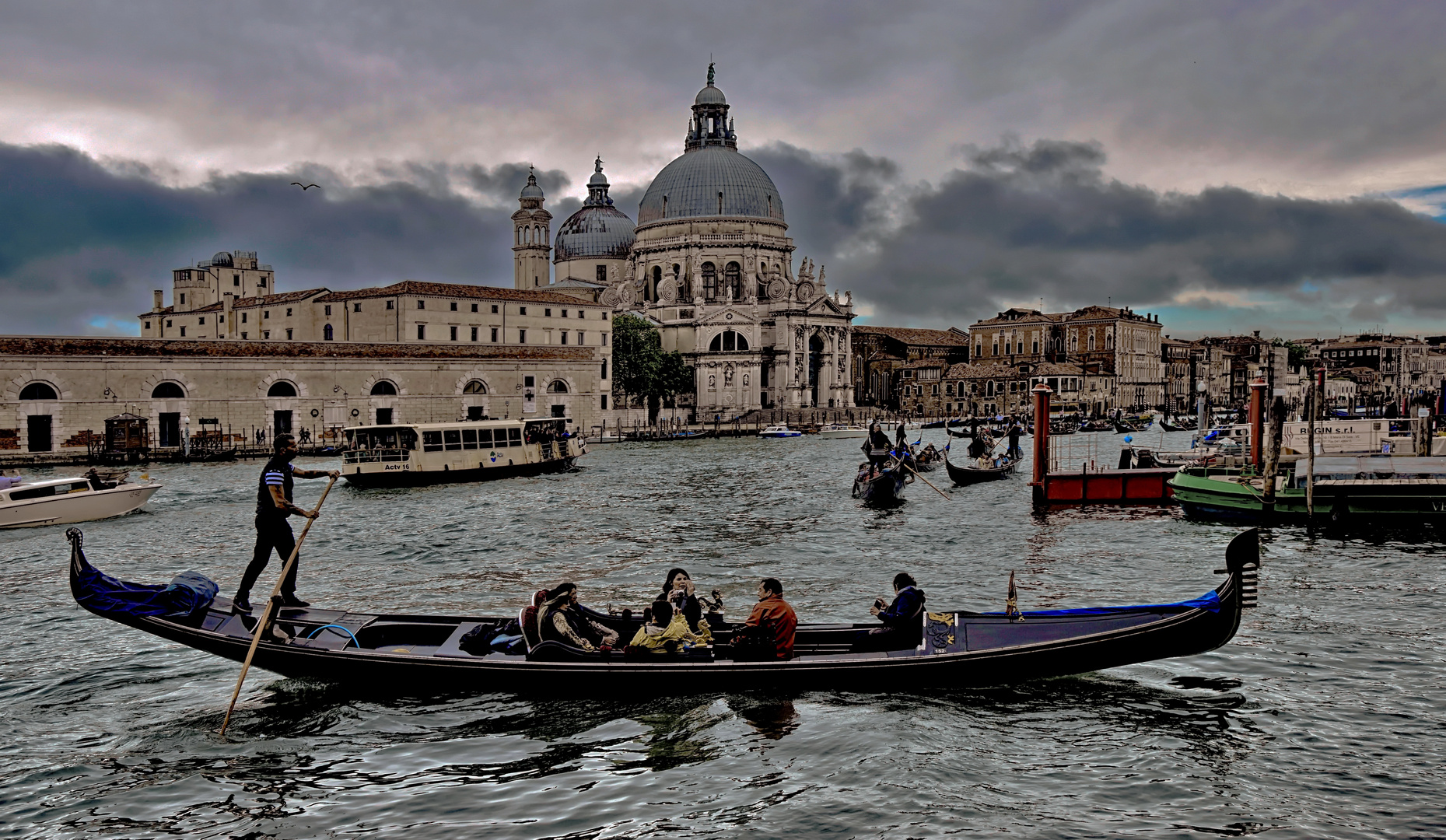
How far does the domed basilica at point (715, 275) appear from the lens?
82.1m

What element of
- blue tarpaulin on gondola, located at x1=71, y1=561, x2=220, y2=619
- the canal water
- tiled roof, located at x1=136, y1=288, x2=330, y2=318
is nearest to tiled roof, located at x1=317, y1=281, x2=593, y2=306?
tiled roof, located at x1=136, y1=288, x2=330, y2=318

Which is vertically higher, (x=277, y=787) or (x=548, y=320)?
(x=548, y=320)

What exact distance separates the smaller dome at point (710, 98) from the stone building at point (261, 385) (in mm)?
42521

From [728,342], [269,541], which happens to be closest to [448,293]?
[728,342]

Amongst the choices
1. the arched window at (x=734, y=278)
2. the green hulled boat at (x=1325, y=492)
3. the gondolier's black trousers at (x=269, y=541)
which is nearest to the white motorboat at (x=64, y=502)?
the gondolier's black trousers at (x=269, y=541)

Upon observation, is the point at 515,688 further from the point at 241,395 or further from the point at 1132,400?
the point at 1132,400

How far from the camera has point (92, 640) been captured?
527 inches

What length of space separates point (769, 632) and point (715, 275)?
78.2 metres

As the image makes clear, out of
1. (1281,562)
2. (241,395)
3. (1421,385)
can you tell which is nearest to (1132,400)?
(1421,385)

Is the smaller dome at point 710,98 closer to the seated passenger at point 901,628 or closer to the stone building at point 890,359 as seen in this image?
the stone building at point 890,359

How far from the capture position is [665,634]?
33.5 ft

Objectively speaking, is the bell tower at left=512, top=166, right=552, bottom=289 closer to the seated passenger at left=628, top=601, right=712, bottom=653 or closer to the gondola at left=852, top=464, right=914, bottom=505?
A: the gondola at left=852, top=464, right=914, bottom=505

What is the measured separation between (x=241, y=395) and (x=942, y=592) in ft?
128

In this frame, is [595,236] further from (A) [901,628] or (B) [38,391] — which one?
(A) [901,628]
